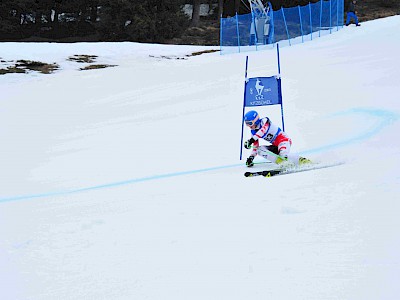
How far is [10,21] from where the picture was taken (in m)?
41.0

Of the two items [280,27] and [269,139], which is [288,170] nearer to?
[269,139]

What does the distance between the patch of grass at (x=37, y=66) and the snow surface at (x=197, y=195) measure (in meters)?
4.06

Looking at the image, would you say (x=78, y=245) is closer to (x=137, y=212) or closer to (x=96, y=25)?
(x=137, y=212)

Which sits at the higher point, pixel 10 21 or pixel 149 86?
pixel 10 21

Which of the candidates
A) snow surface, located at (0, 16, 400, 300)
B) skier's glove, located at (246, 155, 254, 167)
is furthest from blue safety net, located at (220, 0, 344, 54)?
skier's glove, located at (246, 155, 254, 167)

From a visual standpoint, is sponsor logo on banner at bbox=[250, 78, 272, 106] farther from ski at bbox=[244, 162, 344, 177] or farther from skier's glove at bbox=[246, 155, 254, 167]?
ski at bbox=[244, 162, 344, 177]

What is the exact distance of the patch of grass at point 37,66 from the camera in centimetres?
2356

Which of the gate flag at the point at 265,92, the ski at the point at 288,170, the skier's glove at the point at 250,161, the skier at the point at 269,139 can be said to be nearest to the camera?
the ski at the point at 288,170

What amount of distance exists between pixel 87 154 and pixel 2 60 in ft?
45.8

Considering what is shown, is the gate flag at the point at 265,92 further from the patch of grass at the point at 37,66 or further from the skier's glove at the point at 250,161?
the patch of grass at the point at 37,66

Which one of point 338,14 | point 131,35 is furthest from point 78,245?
point 131,35

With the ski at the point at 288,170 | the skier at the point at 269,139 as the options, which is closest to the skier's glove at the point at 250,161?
the skier at the point at 269,139

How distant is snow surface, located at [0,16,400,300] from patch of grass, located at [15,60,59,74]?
406cm

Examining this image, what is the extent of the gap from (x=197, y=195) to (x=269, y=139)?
6.64 ft
